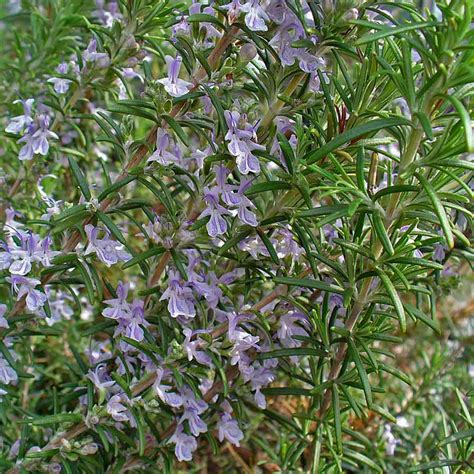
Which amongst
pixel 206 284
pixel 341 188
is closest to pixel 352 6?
pixel 341 188

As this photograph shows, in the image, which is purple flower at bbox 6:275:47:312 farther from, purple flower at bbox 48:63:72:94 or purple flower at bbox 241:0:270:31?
purple flower at bbox 241:0:270:31

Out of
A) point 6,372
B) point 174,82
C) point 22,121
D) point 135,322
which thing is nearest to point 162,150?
point 174,82

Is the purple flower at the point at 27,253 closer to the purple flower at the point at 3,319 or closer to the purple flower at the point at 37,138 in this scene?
the purple flower at the point at 3,319

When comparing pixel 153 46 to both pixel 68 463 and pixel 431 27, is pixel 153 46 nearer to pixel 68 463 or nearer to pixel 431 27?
pixel 431 27

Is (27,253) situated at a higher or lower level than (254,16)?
lower

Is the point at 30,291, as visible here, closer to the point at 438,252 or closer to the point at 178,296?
the point at 178,296

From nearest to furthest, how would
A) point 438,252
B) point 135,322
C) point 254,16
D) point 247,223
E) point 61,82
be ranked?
point 254,16 < point 247,223 < point 135,322 < point 438,252 < point 61,82
